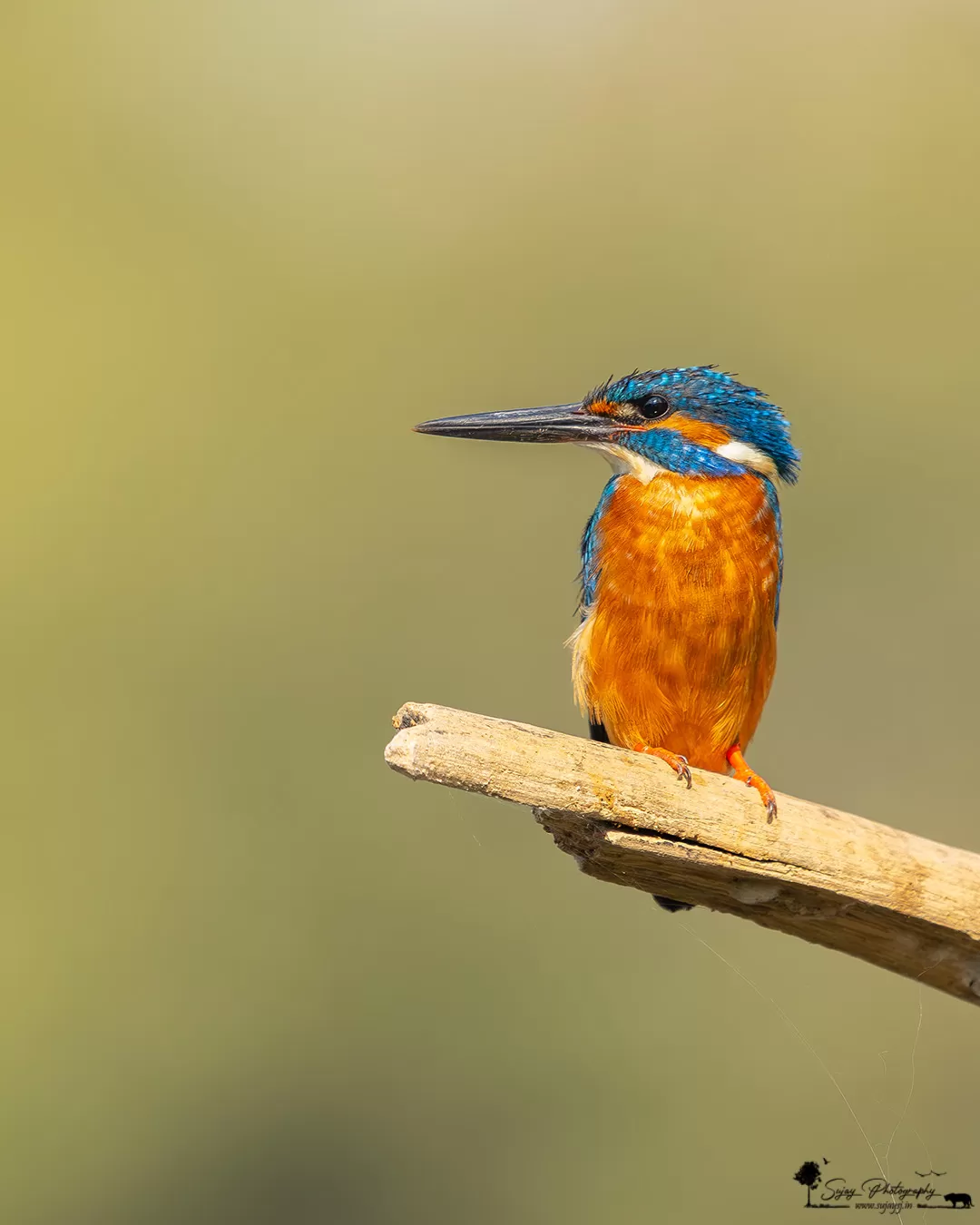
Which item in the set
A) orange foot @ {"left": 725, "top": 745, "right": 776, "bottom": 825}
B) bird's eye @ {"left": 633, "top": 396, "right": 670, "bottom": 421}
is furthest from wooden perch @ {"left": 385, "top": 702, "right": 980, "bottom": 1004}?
bird's eye @ {"left": 633, "top": 396, "right": 670, "bottom": 421}

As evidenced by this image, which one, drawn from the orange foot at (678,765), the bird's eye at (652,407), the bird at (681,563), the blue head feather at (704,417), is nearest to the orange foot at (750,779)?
the bird at (681,563)

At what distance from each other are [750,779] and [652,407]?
1.16 metres

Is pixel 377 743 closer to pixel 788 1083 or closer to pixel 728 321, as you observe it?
pixel 788 1083

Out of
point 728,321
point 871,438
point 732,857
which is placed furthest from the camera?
point 728,321

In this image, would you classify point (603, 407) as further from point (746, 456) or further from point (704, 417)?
point (746, 456)

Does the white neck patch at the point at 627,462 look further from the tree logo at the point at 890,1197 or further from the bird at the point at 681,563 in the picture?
the tree logo at the point at 890,1197

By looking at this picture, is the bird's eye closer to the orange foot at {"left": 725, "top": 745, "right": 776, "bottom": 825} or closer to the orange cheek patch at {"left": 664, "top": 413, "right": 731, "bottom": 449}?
the orange cheek patch at {"left": 664, "top": 413, "right": 731, "bottom": 449}

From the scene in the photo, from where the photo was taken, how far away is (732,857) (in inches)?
113

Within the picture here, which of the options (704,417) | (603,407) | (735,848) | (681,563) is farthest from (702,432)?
(735,848)

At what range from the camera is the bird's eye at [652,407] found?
3.80m

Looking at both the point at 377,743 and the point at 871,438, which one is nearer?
the point at 377,743

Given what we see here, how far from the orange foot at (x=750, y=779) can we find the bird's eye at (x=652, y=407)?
99 centimetres

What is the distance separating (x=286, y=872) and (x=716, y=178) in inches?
297

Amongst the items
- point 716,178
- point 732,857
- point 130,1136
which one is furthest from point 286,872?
point 716,178
